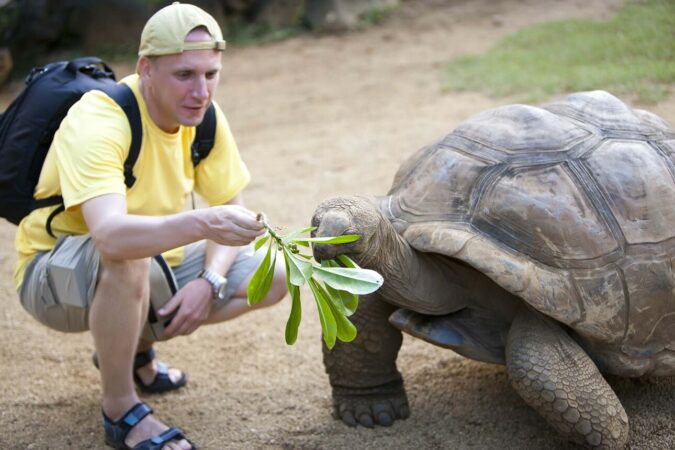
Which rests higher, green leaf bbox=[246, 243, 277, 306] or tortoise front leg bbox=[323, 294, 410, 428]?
green leaf bbox=[246, 243, 277, 306]

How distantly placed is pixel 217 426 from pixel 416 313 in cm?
82

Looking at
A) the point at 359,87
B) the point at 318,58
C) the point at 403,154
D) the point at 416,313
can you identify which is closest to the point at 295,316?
the point at 416,313

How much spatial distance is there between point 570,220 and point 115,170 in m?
1.35

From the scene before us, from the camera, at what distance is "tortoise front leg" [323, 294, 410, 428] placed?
9.04 ft

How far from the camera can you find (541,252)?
96.9 inches

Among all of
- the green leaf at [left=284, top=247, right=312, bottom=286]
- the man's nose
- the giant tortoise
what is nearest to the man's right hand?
the green leaf at [left=284, top=247, right=312, bottom=286]

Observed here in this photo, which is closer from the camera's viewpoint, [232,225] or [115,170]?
[232,225]

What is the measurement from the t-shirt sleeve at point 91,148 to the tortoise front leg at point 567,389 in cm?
128

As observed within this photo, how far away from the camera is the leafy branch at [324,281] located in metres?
2.20

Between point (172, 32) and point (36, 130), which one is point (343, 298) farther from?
point (36, 130)

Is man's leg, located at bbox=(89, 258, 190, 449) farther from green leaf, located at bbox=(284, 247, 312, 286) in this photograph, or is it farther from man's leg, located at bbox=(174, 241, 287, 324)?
green leaf, located at bbox=(284, 247, 312, 286)

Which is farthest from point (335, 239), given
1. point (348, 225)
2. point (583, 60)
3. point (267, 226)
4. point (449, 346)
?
point (583, 60)

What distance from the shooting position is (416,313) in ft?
8.74

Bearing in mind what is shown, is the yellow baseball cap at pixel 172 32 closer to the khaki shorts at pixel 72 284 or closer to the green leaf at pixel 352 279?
the khaki shorts at pixel 72 284
